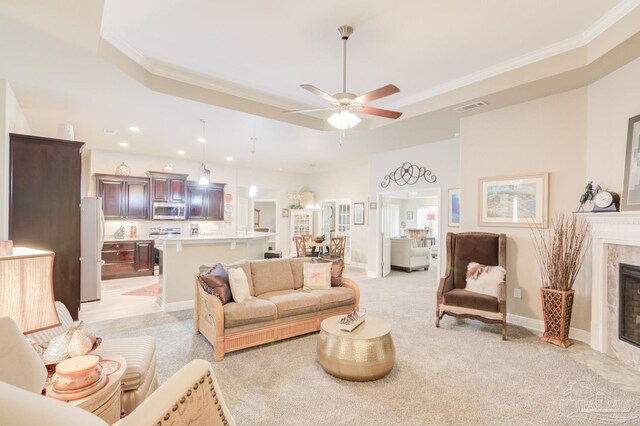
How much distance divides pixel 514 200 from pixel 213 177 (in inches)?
281

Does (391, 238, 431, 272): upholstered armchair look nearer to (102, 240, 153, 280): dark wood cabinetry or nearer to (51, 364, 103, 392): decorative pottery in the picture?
(102, 240, 153, 280): dark wood cabinetry

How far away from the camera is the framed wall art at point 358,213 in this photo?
343 inches

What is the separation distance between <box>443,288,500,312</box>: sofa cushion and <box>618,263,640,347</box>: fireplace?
3.58 ft

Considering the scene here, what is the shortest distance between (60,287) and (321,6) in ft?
14.5

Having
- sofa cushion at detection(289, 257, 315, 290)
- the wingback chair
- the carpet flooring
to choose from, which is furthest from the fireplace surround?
sofa cushion at detection(289, 257, 315, 290)

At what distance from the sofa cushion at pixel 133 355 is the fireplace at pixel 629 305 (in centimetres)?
422

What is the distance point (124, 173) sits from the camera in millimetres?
7172

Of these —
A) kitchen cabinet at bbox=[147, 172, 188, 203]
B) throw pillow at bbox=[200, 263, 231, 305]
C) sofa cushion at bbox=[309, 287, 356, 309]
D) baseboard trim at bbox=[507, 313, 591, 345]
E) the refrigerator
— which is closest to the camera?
throw pillow at bbox=[200, 263, 231, 305]

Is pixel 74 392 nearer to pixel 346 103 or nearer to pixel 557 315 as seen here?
pixel 346 103

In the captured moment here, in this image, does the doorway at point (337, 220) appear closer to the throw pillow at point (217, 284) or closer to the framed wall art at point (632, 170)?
the throw pillow at point (217, 284)

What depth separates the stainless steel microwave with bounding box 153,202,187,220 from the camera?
301 inches

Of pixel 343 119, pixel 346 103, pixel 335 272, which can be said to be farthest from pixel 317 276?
pixel 346 103

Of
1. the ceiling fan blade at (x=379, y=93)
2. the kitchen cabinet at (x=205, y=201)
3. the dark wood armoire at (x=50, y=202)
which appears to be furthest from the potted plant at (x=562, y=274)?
the kitchen cabinet at (x=205, y=201)

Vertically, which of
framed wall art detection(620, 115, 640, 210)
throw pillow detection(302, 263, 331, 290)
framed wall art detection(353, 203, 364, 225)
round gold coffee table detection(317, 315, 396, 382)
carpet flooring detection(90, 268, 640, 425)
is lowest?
carpet flooring detection(90, 268, 640, 425)
